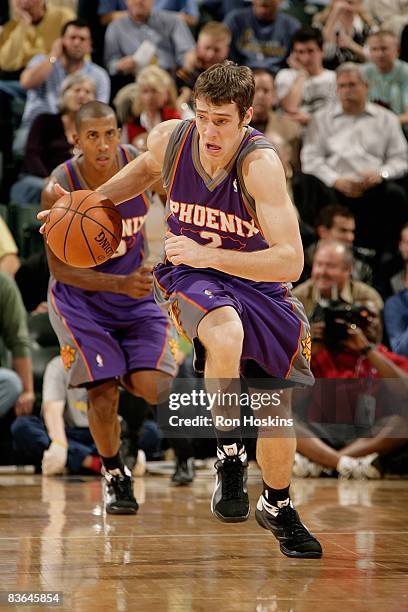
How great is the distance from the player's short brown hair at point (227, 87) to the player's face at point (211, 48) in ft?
17.5

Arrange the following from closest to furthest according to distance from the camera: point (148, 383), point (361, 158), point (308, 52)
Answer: point (148, 383) → point (361, 158) → point (308, 52)

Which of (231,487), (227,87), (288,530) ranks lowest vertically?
(288,530)

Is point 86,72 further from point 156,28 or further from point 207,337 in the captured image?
point 207,337

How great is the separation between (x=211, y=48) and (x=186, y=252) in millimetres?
5664

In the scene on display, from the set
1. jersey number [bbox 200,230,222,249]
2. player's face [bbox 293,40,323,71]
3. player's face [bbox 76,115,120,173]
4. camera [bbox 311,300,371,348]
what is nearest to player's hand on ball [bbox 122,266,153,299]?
player's face [bbox 76,115,120,173]

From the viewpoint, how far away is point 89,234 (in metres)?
3.86

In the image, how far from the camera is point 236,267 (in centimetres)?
356

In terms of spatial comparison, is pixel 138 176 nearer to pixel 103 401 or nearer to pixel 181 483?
pixel 103 401

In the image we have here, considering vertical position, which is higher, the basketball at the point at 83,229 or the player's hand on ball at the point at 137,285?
the basketball at the point at 83,229

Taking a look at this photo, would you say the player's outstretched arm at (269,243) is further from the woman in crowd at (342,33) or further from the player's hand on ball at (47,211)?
the woman in crowd at (342,33)

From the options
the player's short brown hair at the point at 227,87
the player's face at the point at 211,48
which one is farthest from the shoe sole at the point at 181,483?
the player's face at the point at 211,48

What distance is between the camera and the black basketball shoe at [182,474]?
251 inches

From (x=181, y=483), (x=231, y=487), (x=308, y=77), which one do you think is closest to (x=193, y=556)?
(x=231, y=487)

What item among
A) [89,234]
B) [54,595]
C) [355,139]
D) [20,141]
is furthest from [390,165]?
[54,595]
